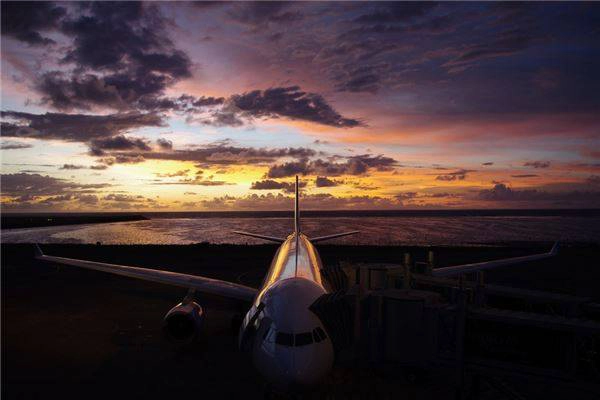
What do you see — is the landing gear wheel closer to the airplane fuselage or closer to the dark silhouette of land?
the dark silhouette of land

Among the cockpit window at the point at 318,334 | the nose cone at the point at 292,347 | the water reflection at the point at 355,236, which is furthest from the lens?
the water reflection at the point at 355,236

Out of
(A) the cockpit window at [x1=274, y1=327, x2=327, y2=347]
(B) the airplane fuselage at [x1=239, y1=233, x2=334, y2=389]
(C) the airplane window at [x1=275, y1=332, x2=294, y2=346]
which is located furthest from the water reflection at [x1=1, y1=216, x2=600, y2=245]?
(C) the airplane window at [x1=275, y1=332, x2=294, y2=346]

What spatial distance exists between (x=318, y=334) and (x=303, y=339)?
0.61 m

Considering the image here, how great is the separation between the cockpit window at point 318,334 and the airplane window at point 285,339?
29.0 inches

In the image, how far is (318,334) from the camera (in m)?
10.4

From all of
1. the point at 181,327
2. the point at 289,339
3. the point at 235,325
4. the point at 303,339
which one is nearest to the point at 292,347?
the point at 289,339

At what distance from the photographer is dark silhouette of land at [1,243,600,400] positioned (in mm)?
12180

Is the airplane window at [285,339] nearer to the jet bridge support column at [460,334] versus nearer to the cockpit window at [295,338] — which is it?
the cockpit window at [295,338]

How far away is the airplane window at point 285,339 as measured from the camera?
9875 mm

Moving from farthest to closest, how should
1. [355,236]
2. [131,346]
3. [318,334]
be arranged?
[355,236] → [131,346] → [318,334]

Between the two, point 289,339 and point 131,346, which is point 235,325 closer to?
point 131,346

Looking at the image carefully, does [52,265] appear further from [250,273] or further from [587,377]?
[587,377]

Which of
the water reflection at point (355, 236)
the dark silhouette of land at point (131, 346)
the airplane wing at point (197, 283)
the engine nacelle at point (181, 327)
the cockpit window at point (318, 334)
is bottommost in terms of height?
the water reflection at point (355, 236)

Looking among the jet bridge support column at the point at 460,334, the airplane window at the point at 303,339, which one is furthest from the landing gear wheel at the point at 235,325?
the jet bridge support column at the point at 460,334
